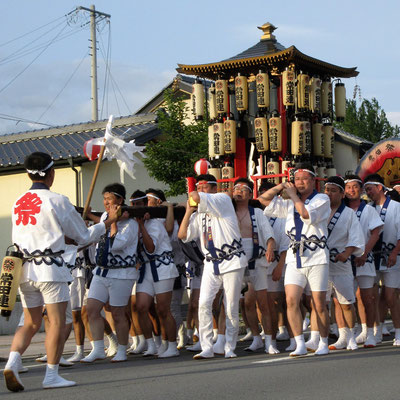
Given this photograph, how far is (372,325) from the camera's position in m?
9.76

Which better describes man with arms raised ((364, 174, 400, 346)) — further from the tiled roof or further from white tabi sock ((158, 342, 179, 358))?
the tiled roof

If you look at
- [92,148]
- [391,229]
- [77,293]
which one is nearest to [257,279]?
[391,229]

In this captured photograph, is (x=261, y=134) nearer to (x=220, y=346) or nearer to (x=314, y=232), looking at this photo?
(x=220, y=346)

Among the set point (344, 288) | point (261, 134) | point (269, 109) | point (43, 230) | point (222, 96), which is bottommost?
point (344, 288)

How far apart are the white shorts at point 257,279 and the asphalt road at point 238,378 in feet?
3.08

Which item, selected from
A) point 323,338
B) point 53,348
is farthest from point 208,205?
point 53,348

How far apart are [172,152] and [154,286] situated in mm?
A: 13483

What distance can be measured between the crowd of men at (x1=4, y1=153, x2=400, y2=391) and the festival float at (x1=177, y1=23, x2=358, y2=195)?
46.3 feet

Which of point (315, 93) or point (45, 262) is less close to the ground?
point (315, 93)

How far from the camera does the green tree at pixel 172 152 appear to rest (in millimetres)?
22594

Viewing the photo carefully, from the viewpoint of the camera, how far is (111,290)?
30.2 feet

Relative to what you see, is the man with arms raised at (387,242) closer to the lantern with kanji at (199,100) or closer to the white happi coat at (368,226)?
the white happi coat at (368,226)

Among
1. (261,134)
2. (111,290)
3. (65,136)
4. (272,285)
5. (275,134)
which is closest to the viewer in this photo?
(111,290)

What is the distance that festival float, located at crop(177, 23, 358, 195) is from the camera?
25578mm
